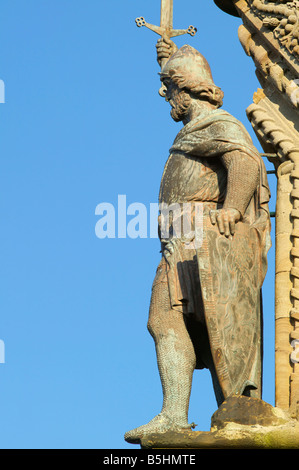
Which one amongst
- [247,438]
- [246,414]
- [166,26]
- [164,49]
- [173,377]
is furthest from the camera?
[166,26]

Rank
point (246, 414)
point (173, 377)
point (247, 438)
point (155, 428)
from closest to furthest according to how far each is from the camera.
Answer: point (247, 438)
point (246, 414)
point (155, 428)
point (173, 377)

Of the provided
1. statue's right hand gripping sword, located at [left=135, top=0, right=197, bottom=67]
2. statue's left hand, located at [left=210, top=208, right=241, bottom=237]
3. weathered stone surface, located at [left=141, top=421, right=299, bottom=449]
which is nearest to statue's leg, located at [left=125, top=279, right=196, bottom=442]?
weathered stone surface, located at [left=141, top=421, right=299, bottom=449]

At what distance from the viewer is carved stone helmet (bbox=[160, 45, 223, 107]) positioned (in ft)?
41.3

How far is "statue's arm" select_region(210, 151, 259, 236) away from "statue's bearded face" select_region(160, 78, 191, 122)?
2.65 ft

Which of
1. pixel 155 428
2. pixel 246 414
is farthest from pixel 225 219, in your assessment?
pixel 155 428

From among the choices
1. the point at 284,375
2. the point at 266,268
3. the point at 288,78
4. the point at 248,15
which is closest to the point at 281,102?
the point at 288,78

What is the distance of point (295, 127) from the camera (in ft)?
41.9

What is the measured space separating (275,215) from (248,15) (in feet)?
7.41

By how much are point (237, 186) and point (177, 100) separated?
1.27 m

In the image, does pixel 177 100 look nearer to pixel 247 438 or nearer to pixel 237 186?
pixel 237 186

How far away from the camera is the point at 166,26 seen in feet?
45.9

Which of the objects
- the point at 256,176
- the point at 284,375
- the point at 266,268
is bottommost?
the point at 284,375

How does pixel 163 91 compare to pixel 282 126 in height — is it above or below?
above
